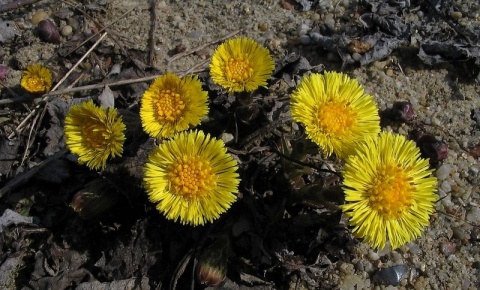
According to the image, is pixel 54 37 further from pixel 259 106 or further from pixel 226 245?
pixel 226 245

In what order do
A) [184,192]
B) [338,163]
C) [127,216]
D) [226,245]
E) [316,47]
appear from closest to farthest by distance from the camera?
[184,192], [226,245], [127,216], [338,163], [316,47]

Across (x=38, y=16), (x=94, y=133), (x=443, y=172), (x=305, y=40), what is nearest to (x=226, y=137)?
(x=94, y=133)

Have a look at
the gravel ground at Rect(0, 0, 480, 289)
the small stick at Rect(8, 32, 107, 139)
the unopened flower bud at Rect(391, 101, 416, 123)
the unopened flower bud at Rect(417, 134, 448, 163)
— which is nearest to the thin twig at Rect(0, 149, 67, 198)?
the small stick at Rect(8, 32, 107, 139)

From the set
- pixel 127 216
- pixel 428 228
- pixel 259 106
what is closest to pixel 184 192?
pixel 127 216

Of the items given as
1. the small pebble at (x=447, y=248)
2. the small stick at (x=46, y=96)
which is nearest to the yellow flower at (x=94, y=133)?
the small stick at (x=46, y=96)

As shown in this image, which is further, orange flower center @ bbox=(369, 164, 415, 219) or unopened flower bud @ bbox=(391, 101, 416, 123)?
unopened flower bud @ bbox=(391, 101, 416, 123)

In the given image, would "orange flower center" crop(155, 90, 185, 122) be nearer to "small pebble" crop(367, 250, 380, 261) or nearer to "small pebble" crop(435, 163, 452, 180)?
"small pebble" crop(367, 250, 380, 261)

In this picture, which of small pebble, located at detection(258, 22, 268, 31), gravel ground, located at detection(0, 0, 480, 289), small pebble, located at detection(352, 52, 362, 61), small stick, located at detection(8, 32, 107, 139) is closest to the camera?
gravel ground, located at detection(0, 0, 480, 289)

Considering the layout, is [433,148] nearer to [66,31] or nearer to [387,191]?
[387,191]
